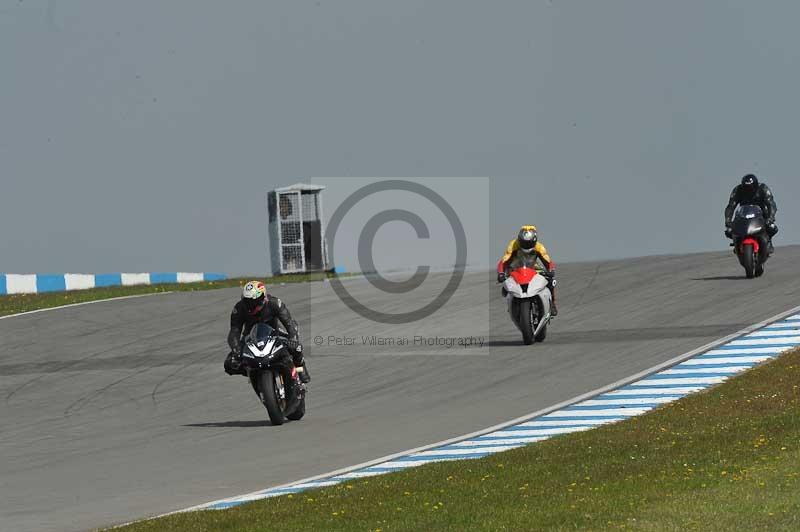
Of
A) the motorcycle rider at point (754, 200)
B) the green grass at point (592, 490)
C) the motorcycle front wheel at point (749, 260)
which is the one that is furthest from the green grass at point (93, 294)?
the green grass at point (592, 490)

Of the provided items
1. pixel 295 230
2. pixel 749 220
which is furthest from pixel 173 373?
pixel 295 230

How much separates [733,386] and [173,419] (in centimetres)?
630

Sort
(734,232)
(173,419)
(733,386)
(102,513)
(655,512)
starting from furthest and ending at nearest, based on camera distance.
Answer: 1. (734,232)
2. (173,419)
3. (733,386)
4. (102,513)
5. (655,512)

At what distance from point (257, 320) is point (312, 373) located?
4609mm

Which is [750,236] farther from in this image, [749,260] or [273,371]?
[273,371]

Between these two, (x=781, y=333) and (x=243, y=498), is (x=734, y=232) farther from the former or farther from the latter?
(x=243, y=498)

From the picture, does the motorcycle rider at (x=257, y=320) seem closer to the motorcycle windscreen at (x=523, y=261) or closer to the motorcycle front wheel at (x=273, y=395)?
the motorcycle front wheel at (x=273, y=395)

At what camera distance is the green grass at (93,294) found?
93.6 ft

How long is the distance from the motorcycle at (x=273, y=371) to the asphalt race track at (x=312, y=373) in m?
0.25

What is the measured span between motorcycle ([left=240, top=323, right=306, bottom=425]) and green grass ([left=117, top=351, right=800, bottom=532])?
3.48m

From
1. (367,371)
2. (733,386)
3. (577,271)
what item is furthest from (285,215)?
(733,386)

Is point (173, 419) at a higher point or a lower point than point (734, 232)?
lower

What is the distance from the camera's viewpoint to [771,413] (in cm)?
1270

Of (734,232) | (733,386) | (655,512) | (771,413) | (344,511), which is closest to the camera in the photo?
(655,512)
